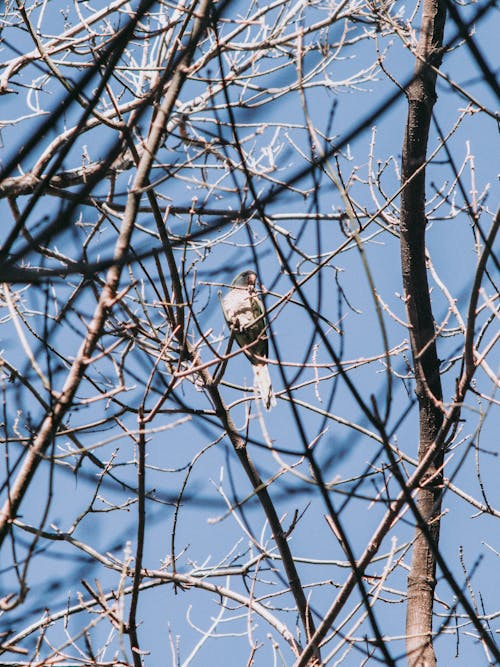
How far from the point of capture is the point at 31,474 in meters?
2.13

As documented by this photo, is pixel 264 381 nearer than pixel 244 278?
Yes

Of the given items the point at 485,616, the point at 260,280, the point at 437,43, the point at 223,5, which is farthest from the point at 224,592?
the point at 223,5

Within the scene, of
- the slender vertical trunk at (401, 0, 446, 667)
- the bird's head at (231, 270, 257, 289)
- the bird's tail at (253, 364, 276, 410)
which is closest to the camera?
the slender vertical trunk at (401, 0, 446, 667)

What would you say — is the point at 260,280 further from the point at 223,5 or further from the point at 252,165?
the point at 252,165

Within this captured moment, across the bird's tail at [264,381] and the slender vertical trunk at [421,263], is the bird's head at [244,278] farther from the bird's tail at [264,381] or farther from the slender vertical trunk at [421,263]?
the slender vertical trunk at [421,263]

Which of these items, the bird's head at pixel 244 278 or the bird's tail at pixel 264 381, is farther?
the bird's head at pixel 244 278

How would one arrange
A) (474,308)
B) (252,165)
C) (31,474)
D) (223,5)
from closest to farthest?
1. (223,5)
2. (474,308)
3. (31,474)
4. (252,165)

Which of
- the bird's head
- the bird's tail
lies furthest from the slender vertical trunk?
the bird's head

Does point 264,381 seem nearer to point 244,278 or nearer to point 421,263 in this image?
point 421,263

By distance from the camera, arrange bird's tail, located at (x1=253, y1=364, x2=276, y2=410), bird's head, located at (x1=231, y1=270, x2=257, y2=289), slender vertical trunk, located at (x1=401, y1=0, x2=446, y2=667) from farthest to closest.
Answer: bird's head, located at (x1=231, y1=270, x2=257, y2=289) → bird's tail, located at (x1=253, y1=364, x2=276, y2=410) → slender vertical trunk, located at (x1=401, y1=0, x2=446, y2=667)

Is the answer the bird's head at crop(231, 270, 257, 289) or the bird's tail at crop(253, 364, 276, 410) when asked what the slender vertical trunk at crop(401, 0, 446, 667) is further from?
the bird's head at crop(231, 270, 257, 289)

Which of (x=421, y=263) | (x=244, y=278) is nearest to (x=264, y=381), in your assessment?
(x=421, y=263)

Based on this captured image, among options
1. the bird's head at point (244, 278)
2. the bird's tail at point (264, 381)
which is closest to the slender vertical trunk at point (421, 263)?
the bird's tail at point (264, 381)

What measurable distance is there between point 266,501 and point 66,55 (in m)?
3.92
